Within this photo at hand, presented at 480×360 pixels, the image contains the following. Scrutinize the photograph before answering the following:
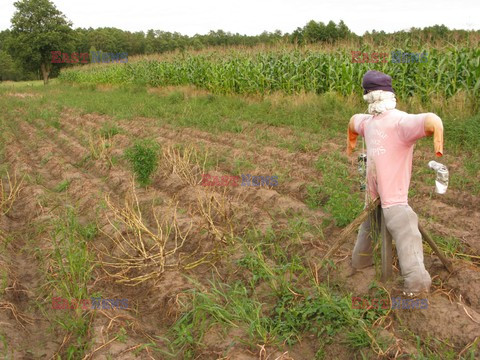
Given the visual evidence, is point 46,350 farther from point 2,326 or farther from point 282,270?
point 282,270

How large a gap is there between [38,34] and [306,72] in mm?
38876

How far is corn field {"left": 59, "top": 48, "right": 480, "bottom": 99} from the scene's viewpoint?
934cm

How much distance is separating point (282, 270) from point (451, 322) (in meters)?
1.42

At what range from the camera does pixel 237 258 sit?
171 inches

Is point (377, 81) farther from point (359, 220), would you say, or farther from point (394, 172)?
point (359, 220)

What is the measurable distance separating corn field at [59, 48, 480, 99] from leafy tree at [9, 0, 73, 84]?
2650 cm

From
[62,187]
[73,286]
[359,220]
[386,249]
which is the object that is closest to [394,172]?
[359,220]

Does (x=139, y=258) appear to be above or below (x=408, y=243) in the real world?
below

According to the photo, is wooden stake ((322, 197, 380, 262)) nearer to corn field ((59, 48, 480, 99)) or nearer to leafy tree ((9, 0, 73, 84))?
corn field ((59, 48, 480, 99))

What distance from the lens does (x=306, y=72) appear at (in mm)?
12328

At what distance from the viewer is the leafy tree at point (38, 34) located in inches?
1662

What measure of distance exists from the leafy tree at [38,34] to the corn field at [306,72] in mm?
26504

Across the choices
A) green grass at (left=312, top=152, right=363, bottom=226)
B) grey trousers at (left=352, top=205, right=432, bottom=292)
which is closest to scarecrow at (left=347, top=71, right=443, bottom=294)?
grey trousers at (left=352, top=205, right=432, bottom=292)

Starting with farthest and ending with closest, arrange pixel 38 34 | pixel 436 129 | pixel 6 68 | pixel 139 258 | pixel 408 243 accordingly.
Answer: pixel 6 68, pixel 38 34, pixel 139 258, pixel 408 243, pixel 436 129
